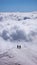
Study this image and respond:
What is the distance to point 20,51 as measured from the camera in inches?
543

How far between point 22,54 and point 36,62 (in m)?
2.13

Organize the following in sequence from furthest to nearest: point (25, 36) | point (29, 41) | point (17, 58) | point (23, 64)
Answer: point (25, 36) < point (29, 41) < point (17, 58) < point (23, 64)

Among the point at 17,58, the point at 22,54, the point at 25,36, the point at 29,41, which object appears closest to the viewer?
the point at 17,58

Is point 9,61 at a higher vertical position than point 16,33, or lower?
lower

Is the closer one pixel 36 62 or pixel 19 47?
pixel 36 62

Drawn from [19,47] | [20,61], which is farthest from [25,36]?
[20,61]

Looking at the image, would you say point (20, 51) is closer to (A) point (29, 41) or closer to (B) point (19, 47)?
(B) point (19, 47)

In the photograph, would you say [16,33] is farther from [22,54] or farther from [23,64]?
[23,64]

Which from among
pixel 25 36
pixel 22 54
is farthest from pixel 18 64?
pixel 25 36

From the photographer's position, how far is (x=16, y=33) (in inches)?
766

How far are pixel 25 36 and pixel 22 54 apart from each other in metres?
5.83

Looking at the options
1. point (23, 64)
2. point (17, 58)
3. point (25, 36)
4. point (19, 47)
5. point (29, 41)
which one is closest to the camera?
point (23, 64)

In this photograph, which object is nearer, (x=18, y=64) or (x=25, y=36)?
(x=18, y=64)

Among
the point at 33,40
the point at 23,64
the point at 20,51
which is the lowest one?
the point at 23,64
